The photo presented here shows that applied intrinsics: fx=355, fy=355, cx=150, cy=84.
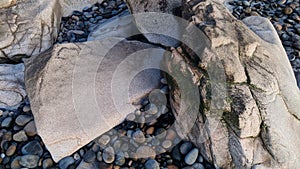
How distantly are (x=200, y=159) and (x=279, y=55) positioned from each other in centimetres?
98

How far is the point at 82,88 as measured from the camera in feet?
8.37

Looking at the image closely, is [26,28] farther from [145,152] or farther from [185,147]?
[185,147]

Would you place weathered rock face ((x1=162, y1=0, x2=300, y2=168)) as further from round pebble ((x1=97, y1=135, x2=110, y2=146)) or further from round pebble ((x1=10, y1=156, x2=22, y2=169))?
round pebble ((x1=10, y1=156, x2=22, y2=169))

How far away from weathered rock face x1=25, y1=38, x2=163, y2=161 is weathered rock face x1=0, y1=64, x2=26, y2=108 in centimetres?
14

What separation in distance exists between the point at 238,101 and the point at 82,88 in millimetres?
1099

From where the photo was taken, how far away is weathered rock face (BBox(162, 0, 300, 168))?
7.04 feet

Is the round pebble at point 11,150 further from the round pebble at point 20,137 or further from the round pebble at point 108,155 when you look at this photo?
the round pebble at point 108,155

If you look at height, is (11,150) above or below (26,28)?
below

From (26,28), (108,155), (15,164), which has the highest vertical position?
(26,28)

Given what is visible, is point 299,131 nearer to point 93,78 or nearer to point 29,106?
point 93,78

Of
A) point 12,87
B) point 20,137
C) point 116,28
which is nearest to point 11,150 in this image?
point 20,137

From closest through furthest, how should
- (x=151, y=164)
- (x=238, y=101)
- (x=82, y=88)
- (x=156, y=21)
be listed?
1. (x=238, y=101)
2. (x=151, y=164)
3. (x=82, y=88)
4. (x=156, y=21)

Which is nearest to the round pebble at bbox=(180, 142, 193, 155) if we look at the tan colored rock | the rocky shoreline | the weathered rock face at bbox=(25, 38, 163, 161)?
the rocky shoreline

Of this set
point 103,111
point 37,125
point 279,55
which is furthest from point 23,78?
point 279,55
